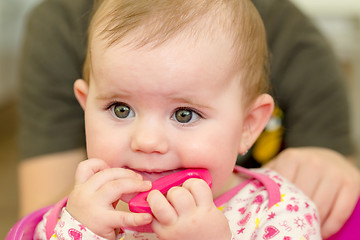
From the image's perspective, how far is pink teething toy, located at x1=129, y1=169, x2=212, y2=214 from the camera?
674 millimetres

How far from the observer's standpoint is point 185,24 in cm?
73

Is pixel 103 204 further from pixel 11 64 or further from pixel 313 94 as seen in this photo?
pixel 11 64

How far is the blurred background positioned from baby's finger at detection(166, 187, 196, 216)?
58.0 inches

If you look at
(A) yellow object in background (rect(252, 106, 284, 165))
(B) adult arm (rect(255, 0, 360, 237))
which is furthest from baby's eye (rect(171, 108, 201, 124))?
(A) yellow object in background (rect(252, 106, 284, 165))

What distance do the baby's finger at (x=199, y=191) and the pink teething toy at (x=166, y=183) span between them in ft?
0.09

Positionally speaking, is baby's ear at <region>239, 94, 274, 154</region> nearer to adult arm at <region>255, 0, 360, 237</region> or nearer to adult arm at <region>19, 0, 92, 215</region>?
adult arm at <region>255, 0, 360, 237</region>

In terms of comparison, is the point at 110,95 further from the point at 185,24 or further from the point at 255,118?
the point at 255,118

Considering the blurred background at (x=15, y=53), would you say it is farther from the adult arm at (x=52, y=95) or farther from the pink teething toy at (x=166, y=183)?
→ the pink teething toy at (x=166, y=183)

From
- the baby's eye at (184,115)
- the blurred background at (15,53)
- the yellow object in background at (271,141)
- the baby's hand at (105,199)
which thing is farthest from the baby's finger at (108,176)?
the blurred background at (15,53)

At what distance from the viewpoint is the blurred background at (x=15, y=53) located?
236 cm

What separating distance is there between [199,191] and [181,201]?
33mm

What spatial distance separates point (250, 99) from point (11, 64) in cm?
253

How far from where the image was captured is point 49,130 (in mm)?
1303

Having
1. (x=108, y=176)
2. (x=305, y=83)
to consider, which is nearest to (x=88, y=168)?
(x=108, y=176)
